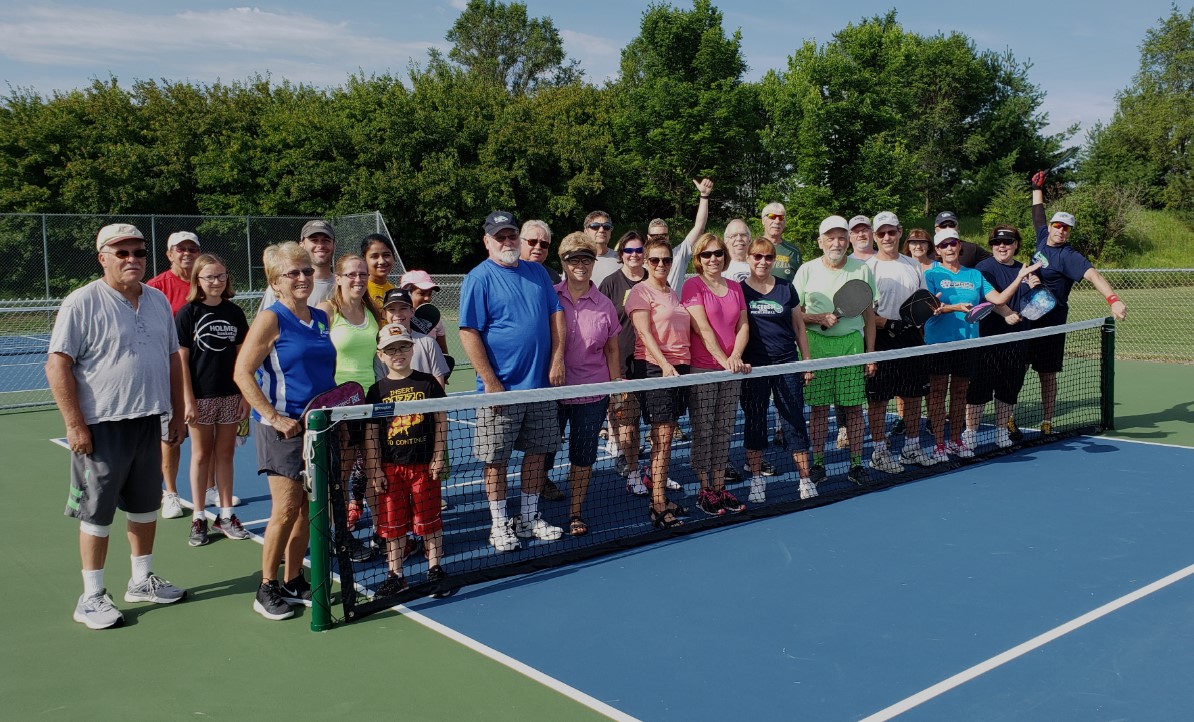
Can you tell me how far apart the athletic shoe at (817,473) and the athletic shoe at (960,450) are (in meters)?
1.57

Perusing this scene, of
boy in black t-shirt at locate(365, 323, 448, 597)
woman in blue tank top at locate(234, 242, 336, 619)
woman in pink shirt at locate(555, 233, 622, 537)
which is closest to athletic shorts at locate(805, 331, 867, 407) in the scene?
woman in pink shirt at locate(555, 233, 622, 537)

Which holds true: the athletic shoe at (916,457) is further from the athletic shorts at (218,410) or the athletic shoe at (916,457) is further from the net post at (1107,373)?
the athletic shorts at (218,410)

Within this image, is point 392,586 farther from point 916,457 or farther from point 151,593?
point 916,457

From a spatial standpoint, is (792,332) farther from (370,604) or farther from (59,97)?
(59,97)

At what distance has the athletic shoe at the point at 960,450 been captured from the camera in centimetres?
855

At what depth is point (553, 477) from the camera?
27.2 ft

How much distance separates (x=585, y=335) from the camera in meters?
6.36

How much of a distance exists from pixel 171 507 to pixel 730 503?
431cm

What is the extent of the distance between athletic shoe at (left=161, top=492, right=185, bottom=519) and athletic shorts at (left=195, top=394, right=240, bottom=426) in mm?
1239

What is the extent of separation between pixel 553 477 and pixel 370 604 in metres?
3.31

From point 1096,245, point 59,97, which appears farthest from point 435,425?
point 1096,245

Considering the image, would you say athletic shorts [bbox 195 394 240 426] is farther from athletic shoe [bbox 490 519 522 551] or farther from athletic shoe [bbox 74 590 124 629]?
athletic shoe [bbox 490 519 522 551]

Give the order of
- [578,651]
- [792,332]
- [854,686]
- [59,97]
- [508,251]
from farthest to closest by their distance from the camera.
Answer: [59,97]
[792,332]
[508,251]
[578,651]
[854,686]

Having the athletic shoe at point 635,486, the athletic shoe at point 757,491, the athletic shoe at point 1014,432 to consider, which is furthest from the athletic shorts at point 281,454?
the athletic shoe at point 1014,432
